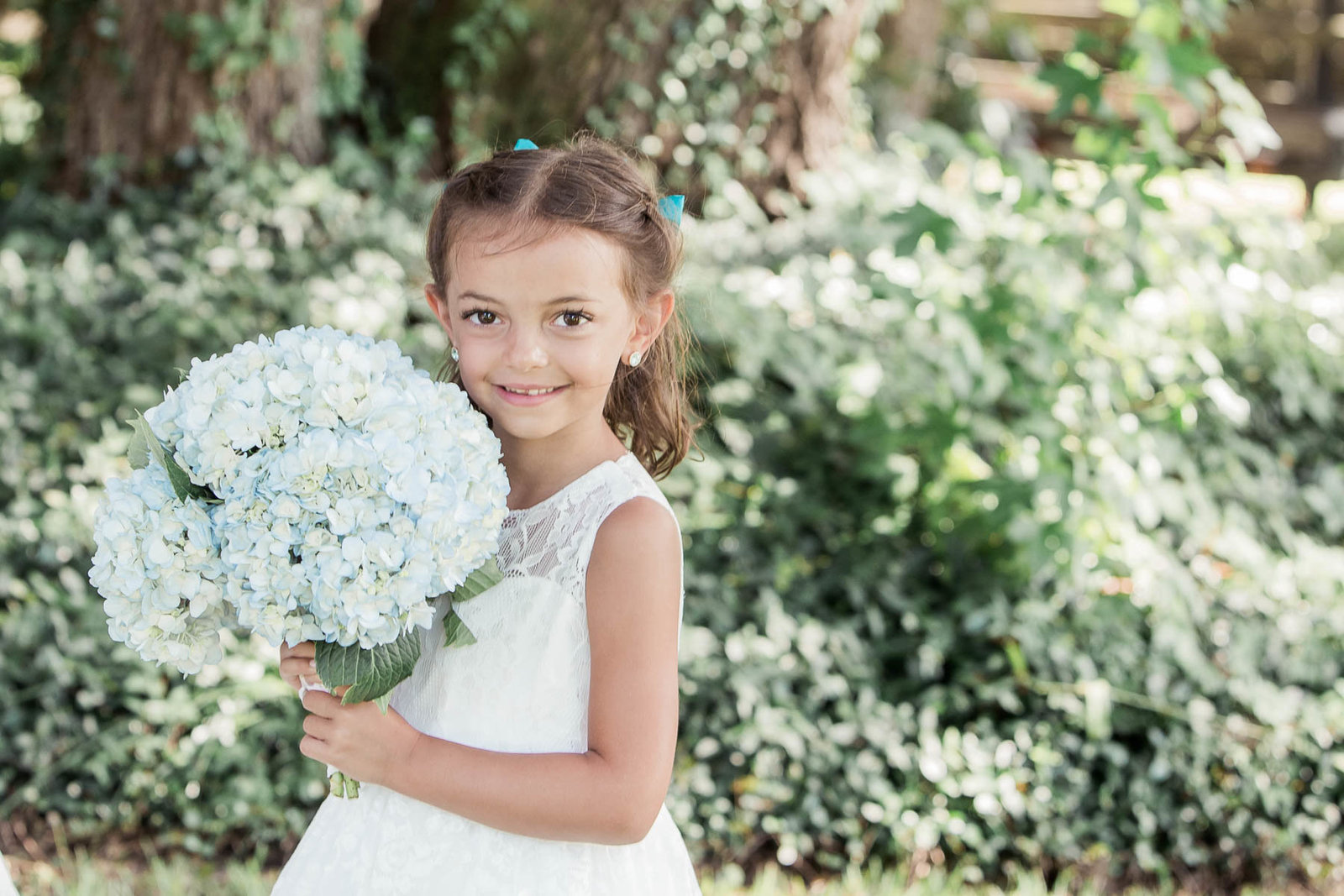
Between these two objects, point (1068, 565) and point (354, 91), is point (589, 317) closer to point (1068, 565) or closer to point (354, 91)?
point (1068, 565)

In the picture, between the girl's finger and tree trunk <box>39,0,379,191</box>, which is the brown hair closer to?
the girl's finger

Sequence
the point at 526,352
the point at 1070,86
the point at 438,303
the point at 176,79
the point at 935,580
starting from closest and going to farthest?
the point at 526,352, the point at 438,303, the point at 1070,86, the point at 935,580, the point at 176,79

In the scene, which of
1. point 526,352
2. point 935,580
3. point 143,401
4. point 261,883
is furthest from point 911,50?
point 526,352

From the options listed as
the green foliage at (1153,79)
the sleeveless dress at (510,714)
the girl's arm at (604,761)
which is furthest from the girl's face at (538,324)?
the green foliage at (1153,79)

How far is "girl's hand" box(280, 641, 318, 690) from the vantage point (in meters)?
1.51

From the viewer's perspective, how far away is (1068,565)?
11.3ft

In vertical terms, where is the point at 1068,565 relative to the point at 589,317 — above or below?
below

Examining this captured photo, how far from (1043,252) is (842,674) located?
1.29m

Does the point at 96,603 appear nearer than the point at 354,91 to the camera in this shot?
Yes

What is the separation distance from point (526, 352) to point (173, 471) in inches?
17.2

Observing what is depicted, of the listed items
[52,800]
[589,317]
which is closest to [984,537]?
[589,317]

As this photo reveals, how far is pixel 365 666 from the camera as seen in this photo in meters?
1.46

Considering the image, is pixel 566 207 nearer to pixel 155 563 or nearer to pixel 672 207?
pixel 672 207

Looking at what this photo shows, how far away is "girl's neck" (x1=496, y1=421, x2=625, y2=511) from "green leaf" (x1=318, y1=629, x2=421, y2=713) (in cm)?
33
